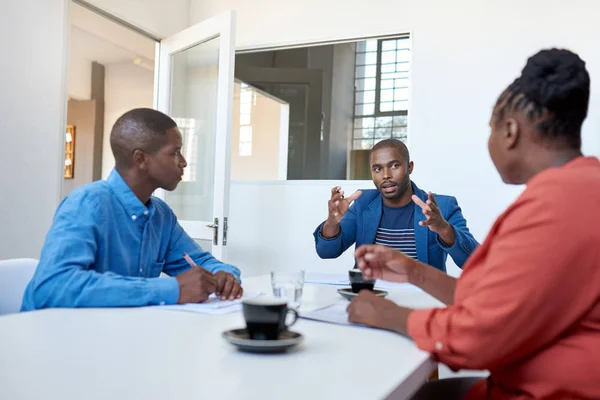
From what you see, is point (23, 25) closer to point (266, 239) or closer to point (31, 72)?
point (31, 72)

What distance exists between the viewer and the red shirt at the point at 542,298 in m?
0.82

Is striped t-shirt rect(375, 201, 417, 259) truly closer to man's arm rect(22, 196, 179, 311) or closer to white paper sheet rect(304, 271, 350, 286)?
white paper sheet rect(304, 271, 350, 286)

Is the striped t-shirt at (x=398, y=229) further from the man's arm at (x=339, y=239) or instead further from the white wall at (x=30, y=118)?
the white wall at (x=30, y=118)

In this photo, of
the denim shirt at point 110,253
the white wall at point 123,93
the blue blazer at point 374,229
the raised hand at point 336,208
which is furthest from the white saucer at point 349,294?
the white wall at point 123,93

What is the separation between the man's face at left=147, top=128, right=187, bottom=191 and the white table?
625 millimetres

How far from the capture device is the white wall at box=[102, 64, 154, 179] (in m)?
6.20

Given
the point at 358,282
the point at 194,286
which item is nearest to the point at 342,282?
the point at 358,282

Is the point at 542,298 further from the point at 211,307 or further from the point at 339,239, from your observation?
the point at 339,239

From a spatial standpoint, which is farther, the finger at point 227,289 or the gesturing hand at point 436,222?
the gesturing hand at point 436,222

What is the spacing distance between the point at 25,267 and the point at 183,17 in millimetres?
2928

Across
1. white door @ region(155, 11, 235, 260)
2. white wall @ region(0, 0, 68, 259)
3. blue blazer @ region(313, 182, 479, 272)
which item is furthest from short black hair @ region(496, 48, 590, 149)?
white wall @ region(0, 0, 68, 259)

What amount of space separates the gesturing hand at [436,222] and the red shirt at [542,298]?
41.1 inches

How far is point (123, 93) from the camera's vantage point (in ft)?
20.4

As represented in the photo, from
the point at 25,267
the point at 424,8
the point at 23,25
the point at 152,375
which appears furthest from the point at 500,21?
the point at 152,375
